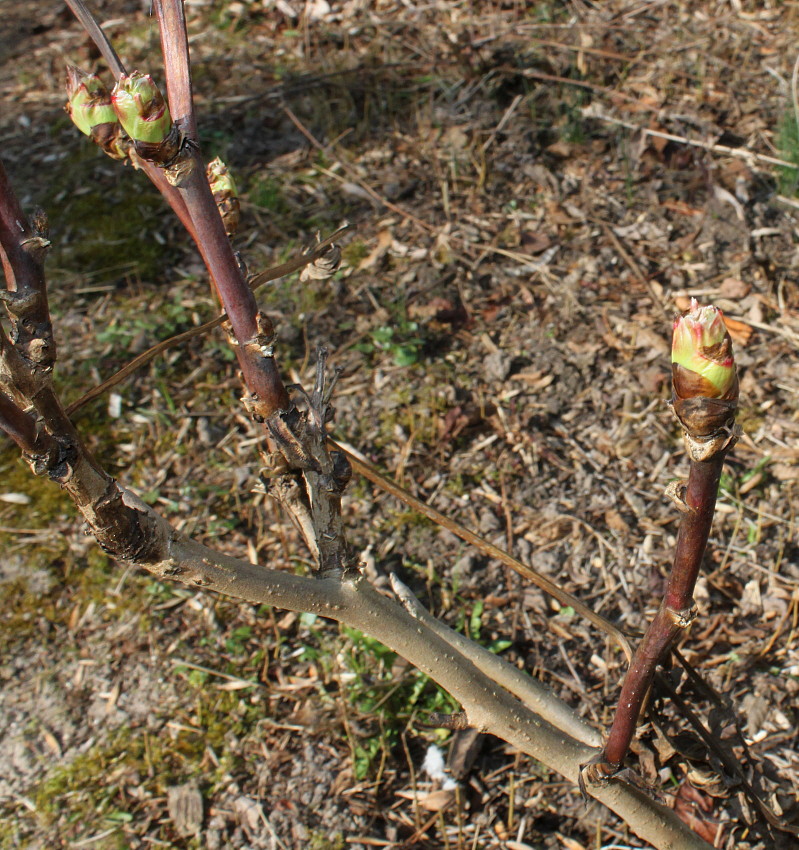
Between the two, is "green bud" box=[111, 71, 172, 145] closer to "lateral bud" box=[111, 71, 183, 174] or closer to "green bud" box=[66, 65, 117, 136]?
"lateral bud" box=[111, 71, 183, 174]

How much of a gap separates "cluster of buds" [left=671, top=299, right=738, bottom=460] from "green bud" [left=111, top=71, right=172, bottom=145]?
58 centimetres

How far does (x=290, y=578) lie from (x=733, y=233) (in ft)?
8.81

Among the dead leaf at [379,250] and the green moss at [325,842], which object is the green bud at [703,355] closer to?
the green moss at [325,842]

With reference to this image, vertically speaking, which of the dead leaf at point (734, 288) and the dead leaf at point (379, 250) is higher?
the dead leaf at point (379, 250)

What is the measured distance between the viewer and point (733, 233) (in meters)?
3.22

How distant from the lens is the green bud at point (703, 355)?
2.56 feet

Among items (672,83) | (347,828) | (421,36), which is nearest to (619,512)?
(347,828)

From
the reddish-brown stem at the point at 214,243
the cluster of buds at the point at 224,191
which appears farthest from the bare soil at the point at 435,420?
the cluster of buds at the point at 224,191

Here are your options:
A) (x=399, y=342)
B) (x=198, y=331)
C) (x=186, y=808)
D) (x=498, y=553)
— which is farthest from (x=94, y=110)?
(x=399, y=342)

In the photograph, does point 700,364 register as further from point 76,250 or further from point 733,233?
point 76,250

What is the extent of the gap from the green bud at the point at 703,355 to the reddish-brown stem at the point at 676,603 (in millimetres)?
92

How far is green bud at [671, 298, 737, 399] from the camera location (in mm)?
781

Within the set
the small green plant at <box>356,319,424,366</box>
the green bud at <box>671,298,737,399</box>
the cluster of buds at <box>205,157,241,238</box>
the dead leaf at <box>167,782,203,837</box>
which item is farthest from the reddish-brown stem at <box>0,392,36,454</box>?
the small green plant at <box>356,319,424,366</box>

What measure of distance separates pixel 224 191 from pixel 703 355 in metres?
0.73
